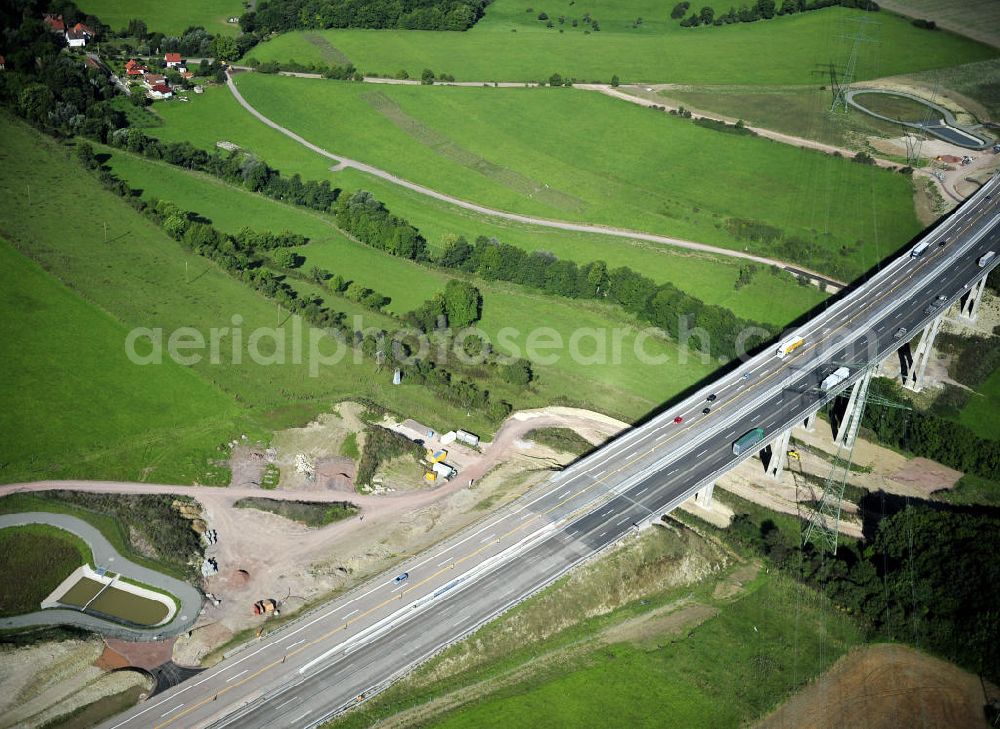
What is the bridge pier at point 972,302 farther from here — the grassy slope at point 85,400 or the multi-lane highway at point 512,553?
the grassy slope at point 85,400

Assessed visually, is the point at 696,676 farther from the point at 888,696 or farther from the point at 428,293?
the point at 428,293

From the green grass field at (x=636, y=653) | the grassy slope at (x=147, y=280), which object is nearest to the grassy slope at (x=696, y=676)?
the green grass field at (x=636, y=653)

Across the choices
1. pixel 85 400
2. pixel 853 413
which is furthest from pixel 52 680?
pixel 853 413

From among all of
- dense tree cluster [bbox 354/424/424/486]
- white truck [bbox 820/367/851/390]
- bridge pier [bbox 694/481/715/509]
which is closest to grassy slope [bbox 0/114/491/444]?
dense tree cluster [bbox 354/424/424/486]

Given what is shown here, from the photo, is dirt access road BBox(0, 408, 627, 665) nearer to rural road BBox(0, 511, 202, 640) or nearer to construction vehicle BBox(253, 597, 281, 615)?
construction vehicle BBox(253, 597, 281, 615)

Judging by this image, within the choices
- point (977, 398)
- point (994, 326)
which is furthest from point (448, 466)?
point (994, 326)

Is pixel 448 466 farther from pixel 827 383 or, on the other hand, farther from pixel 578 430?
pixel 827 383
